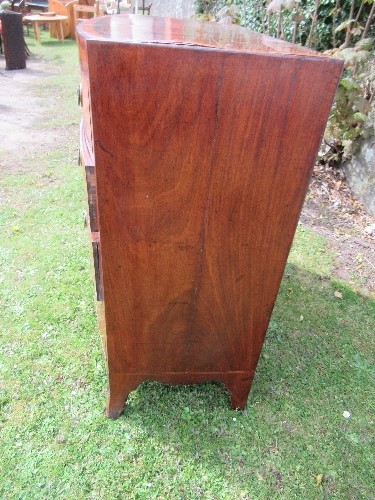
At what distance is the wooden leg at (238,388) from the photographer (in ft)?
5.98

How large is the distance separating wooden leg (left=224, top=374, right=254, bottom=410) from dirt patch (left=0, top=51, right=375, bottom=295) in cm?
149

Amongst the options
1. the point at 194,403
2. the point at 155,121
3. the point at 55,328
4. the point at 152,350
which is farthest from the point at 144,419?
the point at 155,121

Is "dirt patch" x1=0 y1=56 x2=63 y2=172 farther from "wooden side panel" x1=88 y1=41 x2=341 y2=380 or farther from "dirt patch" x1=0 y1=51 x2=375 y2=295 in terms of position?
"wooden side panel" x1=88 y1=41 x2=341 y2=380

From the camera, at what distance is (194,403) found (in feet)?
6.44

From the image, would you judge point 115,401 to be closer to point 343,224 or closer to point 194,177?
point 194,177

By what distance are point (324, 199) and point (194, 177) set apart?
3.15 metres

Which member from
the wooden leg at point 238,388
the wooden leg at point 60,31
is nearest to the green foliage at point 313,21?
the wooden leg at point 238,388

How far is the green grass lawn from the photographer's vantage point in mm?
1668

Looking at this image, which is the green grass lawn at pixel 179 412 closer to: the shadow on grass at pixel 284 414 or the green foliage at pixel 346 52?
the shadow on grass at pixel 284 414

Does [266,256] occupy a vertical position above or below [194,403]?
above

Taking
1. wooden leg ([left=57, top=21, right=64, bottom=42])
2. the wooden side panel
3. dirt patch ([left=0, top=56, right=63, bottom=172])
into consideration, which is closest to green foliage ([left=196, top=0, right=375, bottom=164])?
dirt patch ([left=0, top=56, right=63, bottom=172])

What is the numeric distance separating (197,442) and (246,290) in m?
0.79

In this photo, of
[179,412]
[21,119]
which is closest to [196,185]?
[179,412]

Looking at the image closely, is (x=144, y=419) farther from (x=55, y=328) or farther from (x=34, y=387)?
(x=55, y=328)
